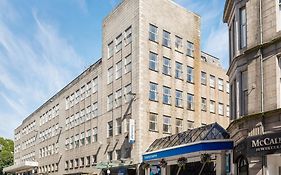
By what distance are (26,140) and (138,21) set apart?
56696 millimetres

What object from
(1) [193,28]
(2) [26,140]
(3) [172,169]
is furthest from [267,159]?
(2) [26,140]

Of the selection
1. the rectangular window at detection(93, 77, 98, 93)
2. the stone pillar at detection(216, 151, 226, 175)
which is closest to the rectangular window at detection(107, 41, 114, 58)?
the rectangular window at detection(93, 77, 98, 93)

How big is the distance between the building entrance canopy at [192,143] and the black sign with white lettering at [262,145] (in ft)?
17.8

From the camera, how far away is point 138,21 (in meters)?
45.6

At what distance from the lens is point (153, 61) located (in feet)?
152

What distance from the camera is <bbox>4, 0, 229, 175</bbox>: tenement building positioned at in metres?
44.8

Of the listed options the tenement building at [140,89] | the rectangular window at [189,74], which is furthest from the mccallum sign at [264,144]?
the rectangular window at [189,74]

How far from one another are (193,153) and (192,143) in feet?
2.99

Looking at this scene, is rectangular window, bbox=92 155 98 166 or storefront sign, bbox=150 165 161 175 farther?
rectangular window, bbox=92 155 98 166

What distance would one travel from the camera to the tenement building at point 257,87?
21.1 metres

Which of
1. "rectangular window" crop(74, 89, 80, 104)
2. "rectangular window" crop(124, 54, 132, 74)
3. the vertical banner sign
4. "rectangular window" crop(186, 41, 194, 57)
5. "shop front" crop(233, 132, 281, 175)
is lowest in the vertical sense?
"shop front" crop(233, 132, 281, 175)

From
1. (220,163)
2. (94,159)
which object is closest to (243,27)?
(220,163)

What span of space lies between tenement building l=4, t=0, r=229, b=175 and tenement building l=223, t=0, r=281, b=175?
20104 millimetres

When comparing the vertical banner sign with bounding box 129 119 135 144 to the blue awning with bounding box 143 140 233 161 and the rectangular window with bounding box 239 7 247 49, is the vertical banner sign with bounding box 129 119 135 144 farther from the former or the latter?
the rectangular window with bounding box 239 7 247 49
